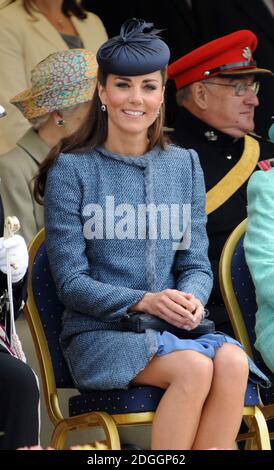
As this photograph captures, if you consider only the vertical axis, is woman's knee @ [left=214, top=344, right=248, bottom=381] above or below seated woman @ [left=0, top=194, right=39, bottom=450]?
below

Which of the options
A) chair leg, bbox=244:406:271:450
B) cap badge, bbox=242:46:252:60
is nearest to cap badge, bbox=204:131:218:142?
cap badge, bbox=242:46:252:60

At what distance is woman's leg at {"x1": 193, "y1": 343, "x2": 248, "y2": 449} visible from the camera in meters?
4.09

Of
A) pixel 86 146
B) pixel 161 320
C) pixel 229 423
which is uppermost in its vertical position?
pixel 86 146

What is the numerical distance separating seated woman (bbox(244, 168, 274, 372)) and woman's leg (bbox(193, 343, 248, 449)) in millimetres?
360

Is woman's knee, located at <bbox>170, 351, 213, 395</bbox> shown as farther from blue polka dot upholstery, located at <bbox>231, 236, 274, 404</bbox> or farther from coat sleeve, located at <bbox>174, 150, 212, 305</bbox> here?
blue polka dot upholstery, located at <bbox>231, 236, 274, 404</bbox>

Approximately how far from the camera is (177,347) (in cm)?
414

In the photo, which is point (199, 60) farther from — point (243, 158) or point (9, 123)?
point (9, 123)

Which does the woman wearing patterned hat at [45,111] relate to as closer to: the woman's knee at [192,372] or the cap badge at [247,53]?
the cap badge at [247,53]

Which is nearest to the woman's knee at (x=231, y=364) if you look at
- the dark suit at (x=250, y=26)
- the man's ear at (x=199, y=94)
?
the man's ear at (x=199, y=94)

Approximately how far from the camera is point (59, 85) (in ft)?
17.1

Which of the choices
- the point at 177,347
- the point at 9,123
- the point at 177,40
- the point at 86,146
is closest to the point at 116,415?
the point at 177,347

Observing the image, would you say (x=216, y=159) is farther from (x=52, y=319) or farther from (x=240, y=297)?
(x=52, y=319)

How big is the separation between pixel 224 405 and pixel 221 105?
6.42ft
